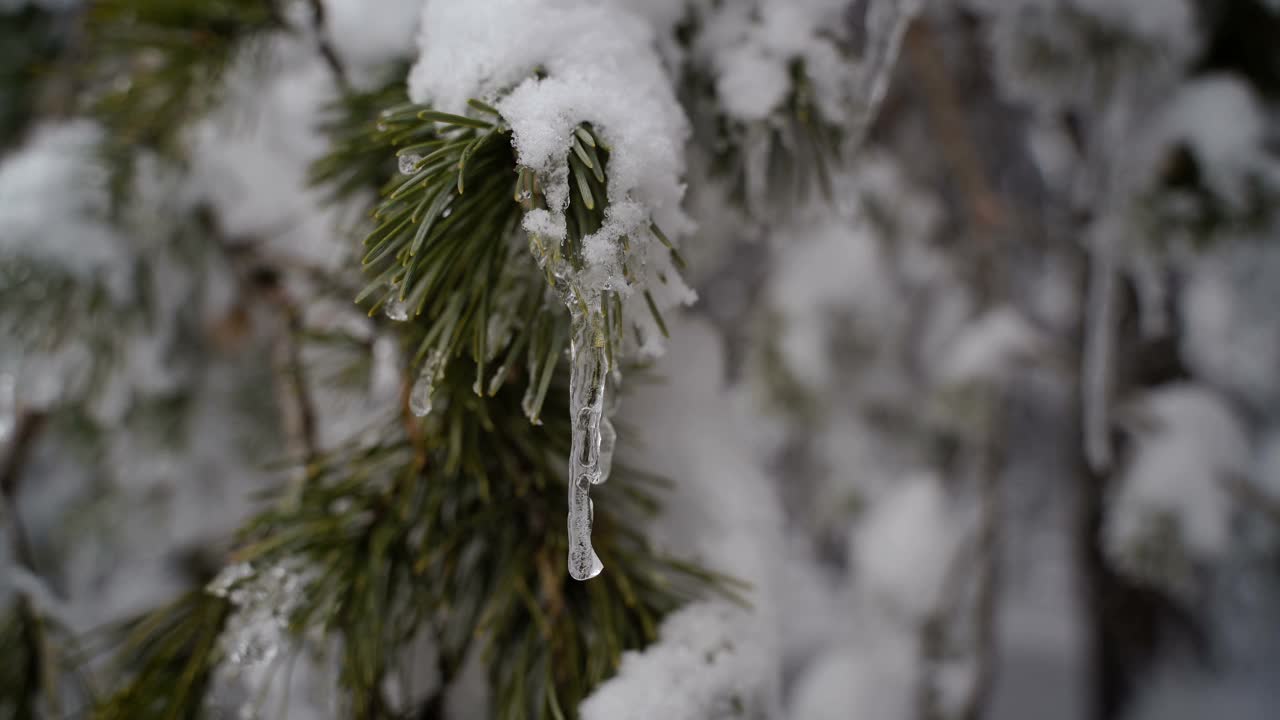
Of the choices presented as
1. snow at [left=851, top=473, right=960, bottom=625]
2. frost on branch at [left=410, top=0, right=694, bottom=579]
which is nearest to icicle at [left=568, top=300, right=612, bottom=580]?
frost on branch at [left=410, top=0, right=694, bottom=579]

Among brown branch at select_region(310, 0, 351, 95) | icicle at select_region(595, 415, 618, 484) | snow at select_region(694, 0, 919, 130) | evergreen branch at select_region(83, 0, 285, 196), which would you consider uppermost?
evergreen branch at select_region(83, 0, 285, 196)

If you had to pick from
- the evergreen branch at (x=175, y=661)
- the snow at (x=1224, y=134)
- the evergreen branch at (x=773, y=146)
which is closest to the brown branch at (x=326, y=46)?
the evergreen branch at (x=773, y=146)

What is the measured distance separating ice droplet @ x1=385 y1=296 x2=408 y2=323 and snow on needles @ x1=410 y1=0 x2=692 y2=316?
0.25ft

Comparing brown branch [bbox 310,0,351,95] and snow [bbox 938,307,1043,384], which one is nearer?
brown branch [bbox 310,0,351,95]

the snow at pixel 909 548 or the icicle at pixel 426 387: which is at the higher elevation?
the icicle at pixel 426 387

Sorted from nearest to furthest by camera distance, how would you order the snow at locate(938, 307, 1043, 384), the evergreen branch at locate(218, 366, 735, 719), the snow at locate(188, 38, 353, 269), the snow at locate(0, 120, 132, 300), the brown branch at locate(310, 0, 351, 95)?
1. the evergreen branch at locate(218, 366, 735, 719)
2. the brown branch at locate(310, 0, 351, 95)
3. the snow at locate(0, 120, 132, 300)
4. the snow at locate(188, 38, 353, 269)
5. the snow at locate(938, 307, 1043, 384)

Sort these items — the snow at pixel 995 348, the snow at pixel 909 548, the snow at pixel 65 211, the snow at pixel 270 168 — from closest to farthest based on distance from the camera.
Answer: the snow at pixel 65 211 → the snow at pixel 270 168 → the snow at pixel 995 348 → the snow at pixel 909 548

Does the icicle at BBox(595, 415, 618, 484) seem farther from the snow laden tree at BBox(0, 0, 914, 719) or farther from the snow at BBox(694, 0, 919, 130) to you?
the snow at BBox(694, 0, 919, 130)

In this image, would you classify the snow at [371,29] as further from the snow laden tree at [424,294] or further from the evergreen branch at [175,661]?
the evergreen branch at [175,661]

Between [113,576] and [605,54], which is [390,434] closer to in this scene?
[605,54]

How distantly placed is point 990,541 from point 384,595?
1.02 meters

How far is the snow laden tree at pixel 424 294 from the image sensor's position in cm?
38

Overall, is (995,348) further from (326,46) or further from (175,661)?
(175,661)

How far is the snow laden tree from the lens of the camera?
1.26 feet
